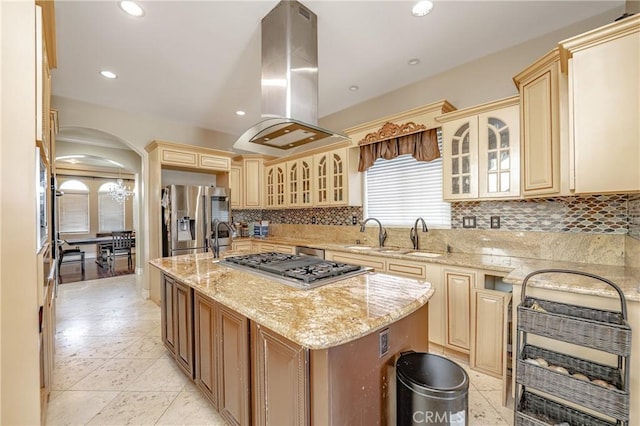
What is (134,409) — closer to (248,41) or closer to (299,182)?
(248,41)

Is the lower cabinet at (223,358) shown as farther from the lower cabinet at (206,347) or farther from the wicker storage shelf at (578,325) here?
the wicker storage shelf at (578,325)

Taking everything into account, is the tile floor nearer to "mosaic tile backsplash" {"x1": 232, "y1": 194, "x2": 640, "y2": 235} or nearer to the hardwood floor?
"mosaic tile backsplash" {"x1": 232, "y1": 194, "x2": 640, "y2": 235}

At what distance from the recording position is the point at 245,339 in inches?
54.4

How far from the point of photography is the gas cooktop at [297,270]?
5.20 feet

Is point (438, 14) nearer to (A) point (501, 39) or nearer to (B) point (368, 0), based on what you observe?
(B) point (368, 0)

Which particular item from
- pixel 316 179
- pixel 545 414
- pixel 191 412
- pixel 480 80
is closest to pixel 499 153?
pixel 480 80

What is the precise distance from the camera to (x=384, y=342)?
1251 mm

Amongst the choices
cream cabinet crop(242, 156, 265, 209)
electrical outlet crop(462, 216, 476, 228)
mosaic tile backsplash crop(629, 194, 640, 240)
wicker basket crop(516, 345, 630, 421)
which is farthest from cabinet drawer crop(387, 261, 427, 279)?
cream cabinet crop(242, 156, 265, 209)

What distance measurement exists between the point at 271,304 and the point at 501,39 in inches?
120

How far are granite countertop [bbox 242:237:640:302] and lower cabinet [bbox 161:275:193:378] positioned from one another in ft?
5.89

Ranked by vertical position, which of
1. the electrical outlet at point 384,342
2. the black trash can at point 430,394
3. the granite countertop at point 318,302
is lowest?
the black trash can at point 430,394

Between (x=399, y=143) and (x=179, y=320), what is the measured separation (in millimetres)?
2877

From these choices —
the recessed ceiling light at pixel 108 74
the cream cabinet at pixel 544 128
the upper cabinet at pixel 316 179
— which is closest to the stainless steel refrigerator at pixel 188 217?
the upper cabinet at pixel 316 179

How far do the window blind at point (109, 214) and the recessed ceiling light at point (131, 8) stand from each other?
8.69 m
